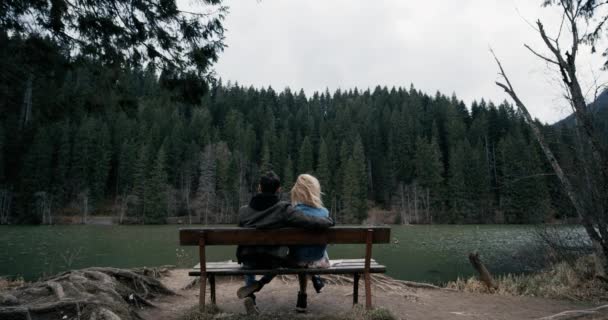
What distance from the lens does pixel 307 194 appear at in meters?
4.41

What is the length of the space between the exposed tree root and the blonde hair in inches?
88.8

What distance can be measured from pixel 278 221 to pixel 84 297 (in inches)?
98.4

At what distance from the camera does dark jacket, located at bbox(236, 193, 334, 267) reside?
4.02 m

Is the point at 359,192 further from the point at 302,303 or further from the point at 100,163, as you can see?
the point at 302,303

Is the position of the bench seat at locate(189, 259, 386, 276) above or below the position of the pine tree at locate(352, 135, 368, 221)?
below

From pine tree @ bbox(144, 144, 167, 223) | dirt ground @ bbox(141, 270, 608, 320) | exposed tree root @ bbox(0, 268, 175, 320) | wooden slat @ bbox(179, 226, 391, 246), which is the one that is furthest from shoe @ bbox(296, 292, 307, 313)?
pine tree @ bbox(144, 144, 167, 223)

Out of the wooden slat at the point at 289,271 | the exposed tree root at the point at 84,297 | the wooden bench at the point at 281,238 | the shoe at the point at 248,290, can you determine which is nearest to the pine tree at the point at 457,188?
the exposed tree root at the point at 84,297

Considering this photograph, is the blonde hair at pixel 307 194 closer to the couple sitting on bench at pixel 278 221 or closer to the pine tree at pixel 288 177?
the couple sitting on bench at pixel 278 221

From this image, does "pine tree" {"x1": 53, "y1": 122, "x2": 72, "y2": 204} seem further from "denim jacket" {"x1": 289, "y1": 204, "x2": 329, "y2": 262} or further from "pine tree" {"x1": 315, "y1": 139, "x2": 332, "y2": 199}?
"denim jacket" {"x1": 289, "y1": 204, "x2": 329, "y2": 262}

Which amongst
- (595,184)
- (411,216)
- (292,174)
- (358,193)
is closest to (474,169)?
(411,216)

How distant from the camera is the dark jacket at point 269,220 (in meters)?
4.02

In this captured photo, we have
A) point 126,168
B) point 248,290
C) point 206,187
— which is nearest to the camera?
point 248,290

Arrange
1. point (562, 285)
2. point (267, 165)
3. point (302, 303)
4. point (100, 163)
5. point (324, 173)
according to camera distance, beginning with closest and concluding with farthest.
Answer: point (302, 303) → point (562, 285) → point (100, 163) → point (324, 173) → point (267, 165)

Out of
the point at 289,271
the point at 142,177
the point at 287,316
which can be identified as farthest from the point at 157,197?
the point at 289,271
